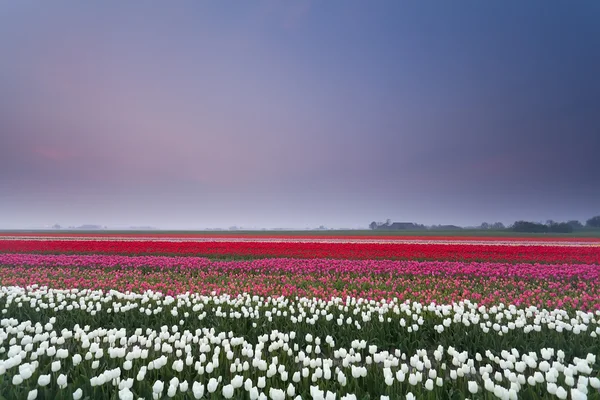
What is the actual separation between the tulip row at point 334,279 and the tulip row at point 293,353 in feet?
5.00

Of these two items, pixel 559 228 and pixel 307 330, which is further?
pixel 559 228

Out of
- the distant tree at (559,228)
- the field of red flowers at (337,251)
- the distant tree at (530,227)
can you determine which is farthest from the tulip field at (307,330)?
the distant tree at (559,228)

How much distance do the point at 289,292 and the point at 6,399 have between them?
6620mm

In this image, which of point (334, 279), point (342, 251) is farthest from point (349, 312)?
point (342, 251)

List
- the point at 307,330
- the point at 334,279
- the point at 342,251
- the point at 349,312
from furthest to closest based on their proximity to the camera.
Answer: the point at 342,251
the point at 334,279
the point at 349,312
the point at 307,330

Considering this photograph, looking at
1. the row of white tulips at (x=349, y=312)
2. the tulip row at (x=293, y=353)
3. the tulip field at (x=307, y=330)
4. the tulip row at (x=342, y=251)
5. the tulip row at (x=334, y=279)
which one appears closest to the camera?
the tulip row at (x=293, y=353)

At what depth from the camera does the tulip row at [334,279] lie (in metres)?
9.12

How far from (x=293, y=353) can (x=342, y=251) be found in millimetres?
12931

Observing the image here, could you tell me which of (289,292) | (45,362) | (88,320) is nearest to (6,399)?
(45,362)

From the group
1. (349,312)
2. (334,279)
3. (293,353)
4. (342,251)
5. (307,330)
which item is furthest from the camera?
(342,251)

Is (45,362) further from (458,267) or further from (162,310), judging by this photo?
(458,267)

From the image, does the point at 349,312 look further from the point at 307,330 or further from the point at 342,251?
the point at 342,251

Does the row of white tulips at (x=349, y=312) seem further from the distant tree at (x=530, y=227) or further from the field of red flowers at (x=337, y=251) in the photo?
the distant tree at (x=530, y=227)

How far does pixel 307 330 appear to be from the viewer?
6516mm
